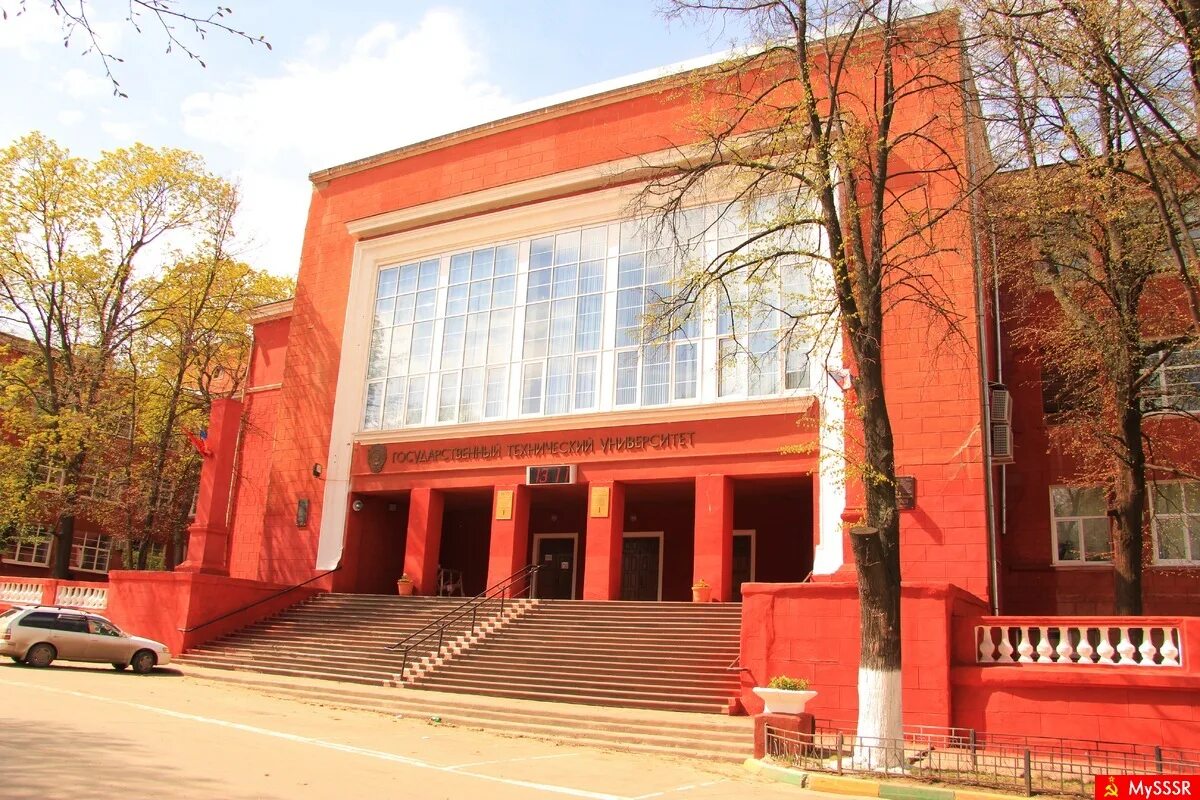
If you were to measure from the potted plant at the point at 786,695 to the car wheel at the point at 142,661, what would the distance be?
14.1 metres

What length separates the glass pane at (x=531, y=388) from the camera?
23.6 meters

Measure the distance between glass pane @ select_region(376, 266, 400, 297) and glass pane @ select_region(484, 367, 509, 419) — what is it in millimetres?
4931

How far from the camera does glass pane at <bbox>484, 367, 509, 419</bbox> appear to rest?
24172mm

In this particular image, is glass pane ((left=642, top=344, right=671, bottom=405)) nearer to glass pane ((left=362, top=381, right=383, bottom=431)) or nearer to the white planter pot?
glass pane ((left=362, top=381, right=383, bottom=431))

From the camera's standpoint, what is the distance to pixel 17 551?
4116 centimetres

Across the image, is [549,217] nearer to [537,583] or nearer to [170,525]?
[537,583]

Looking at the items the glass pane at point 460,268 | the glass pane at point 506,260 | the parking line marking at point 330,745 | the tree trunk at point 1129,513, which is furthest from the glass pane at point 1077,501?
the glass pane at point 460,268

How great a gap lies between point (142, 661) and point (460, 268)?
12.7m

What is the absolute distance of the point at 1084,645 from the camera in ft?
41.1

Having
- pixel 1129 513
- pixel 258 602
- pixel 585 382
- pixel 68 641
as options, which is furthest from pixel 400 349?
pixel 1129 513

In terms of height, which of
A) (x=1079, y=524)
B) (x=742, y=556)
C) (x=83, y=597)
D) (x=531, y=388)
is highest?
(x=531, y=388)

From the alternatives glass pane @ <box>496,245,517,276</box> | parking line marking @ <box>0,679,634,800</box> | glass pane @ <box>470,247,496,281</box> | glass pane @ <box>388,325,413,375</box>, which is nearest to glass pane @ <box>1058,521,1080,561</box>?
glass pane @ <box>496,245,517,276</box>

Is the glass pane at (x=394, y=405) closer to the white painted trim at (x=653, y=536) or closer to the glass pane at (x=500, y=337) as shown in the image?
the glass pane at (x=500, y=337)

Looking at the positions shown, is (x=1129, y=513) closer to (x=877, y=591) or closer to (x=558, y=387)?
(x=877, y=591)
